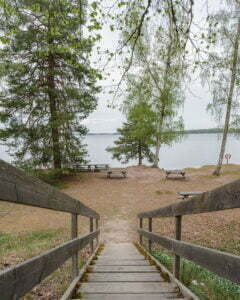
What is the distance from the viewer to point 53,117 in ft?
50.6

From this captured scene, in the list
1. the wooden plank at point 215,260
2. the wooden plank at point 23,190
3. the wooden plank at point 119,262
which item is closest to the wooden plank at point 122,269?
the wooden plank at point 119,262

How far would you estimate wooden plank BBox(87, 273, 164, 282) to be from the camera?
3015 mm

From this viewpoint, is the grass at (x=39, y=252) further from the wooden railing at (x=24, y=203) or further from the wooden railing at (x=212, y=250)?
the wooden railing at (x=212, y=250)

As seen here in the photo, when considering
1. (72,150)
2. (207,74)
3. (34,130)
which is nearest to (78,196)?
(72,150)

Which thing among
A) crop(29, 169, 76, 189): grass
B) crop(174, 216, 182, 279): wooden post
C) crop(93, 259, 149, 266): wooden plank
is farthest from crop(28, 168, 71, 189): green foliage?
crop(174, 216, 182, 279): wooden post

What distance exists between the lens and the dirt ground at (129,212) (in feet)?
25.9

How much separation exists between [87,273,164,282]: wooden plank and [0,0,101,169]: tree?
496 inches

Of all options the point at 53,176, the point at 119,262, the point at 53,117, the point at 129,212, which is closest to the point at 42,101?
the point at 53,117

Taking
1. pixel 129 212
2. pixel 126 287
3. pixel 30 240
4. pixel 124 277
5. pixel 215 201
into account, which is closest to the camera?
pixel 215 201

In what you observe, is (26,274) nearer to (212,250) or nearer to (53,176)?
(212,250)

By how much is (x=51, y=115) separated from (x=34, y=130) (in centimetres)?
147

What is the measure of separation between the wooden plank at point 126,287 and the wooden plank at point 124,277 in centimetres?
15

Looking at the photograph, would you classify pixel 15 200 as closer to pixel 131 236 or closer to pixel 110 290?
pixel 110 290

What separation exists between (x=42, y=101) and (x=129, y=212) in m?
8.72
